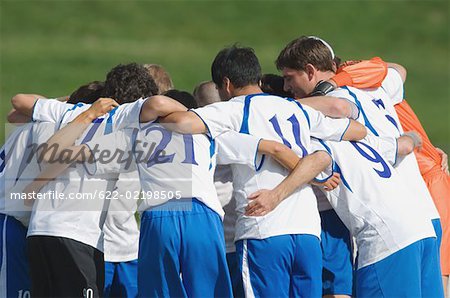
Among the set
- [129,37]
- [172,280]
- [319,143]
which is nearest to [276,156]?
[319,143]

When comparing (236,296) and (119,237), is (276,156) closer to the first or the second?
(236,296)

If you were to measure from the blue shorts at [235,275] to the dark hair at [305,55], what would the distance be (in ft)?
4.41

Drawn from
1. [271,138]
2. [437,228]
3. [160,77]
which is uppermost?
[160,77]

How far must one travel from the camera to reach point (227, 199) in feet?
21.6

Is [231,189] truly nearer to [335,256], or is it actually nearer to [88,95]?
[335,256]

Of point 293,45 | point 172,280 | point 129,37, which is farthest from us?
point 129,37

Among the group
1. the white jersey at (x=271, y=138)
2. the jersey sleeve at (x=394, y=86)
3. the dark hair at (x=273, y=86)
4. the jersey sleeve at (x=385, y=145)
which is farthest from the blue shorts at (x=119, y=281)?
the jersey sleeve at (x=394, y=86)

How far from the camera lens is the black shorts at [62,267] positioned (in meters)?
6.02

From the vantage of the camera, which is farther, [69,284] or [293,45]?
[293,45]

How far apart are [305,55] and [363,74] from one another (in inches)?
20.2

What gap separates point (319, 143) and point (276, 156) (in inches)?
15.9

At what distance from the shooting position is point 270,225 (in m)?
5.88

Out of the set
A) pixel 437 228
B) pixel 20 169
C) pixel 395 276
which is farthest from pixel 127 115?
pixel 437 228

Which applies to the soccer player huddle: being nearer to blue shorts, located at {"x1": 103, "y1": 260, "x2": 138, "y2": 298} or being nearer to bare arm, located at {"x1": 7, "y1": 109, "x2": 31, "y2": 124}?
bare arm, located at {"x1": 7, "y1": 109, "x2": 31, "y2": 124}
